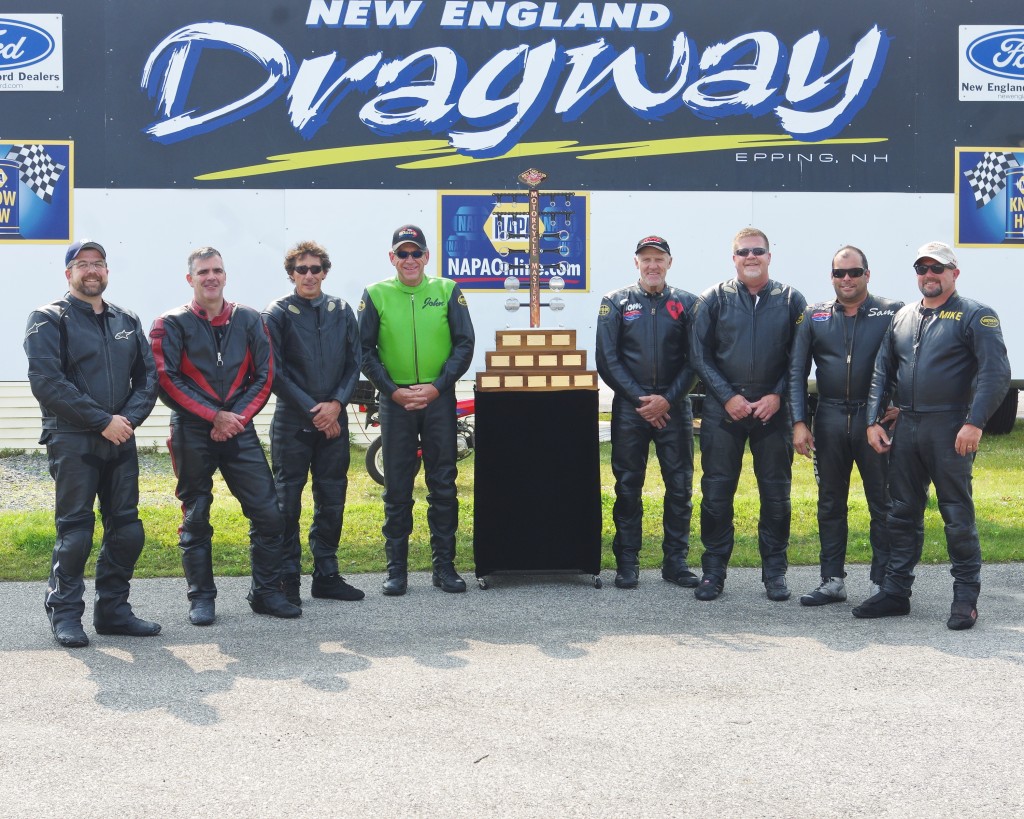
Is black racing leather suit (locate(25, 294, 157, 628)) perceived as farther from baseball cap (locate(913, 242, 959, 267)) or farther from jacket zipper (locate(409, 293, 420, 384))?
baseball cap (locate(913, 242, 959, 267))

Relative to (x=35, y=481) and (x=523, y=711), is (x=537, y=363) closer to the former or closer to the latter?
(x=523, y=711)

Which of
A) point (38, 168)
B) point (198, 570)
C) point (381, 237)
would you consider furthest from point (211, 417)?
point (38, 168)

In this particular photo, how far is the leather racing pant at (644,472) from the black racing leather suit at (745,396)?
22 centimetres

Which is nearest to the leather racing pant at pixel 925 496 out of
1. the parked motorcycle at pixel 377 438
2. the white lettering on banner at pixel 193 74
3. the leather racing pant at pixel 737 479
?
the leather racing pant at pixel 737 479

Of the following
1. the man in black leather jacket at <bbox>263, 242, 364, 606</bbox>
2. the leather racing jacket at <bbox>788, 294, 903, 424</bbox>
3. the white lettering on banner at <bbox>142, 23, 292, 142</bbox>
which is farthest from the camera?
the white lettering on banner at <bbox>142, 23, 292, 142</bbox>

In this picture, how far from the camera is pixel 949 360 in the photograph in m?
5.44

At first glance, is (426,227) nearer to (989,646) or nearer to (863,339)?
(863,339)

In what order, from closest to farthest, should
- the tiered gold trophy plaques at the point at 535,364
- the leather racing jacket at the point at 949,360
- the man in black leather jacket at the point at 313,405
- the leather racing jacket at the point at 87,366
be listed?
the leather racing jacket at the point at 87,366
the leather racing jacket at the point at 949,360
the man in black leather jacket at the point at 313,405
the tiered gold trophy plaques at the point at 535,364

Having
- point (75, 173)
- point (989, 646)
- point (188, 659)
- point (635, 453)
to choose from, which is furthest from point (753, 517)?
point (75, 173)

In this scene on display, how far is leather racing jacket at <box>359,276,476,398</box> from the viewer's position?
21.0 ft

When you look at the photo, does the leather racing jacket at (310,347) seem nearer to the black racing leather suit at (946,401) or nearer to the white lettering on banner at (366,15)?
the black racing leather suit at (946,401)

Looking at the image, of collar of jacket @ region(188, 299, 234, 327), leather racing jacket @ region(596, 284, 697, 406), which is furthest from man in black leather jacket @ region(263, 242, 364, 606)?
leather racing jacket @ region(596, 284, 697, 406)

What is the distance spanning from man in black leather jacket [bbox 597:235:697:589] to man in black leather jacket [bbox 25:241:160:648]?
7.99 ft

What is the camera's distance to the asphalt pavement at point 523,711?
3.43 meters
